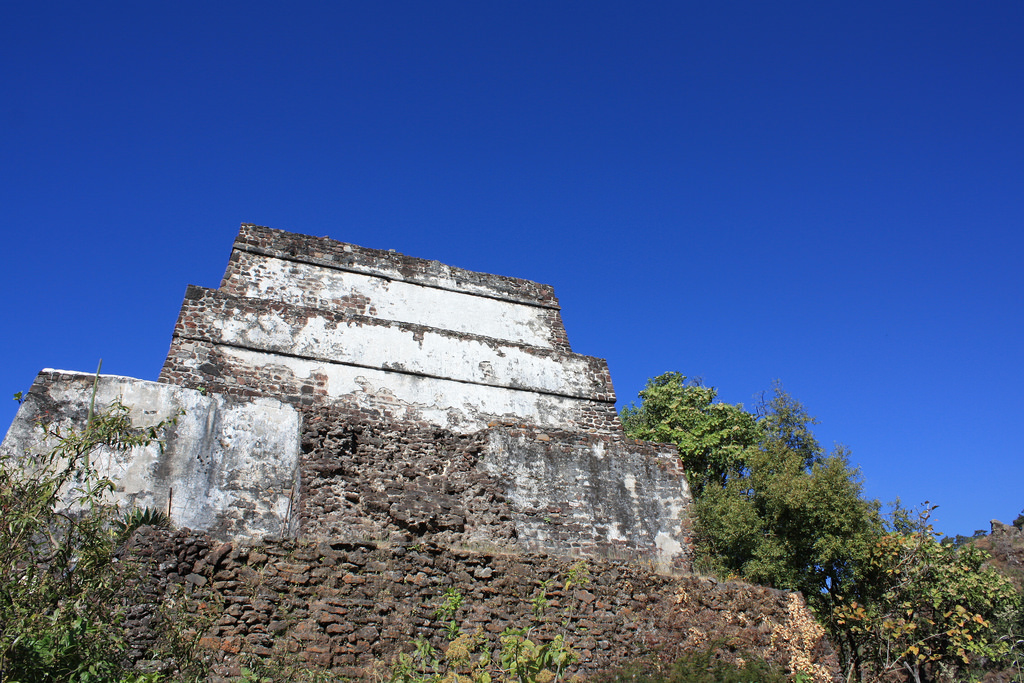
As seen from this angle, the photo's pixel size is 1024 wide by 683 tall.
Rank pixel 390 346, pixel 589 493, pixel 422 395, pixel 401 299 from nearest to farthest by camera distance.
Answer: pixel 589 493
pixel 422 395
pixel 390 346
pixel 401 299

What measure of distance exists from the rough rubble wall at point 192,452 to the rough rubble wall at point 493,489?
43cm

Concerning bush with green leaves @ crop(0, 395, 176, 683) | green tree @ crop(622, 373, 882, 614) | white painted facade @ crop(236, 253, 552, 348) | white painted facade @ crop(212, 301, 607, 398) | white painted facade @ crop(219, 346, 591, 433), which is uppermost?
white painted facade @ crop(236, 253, 552, 348)

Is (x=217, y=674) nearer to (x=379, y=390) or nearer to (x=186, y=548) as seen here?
(x=186, y=548)

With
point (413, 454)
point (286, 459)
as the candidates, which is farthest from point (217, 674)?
point (413, 454)

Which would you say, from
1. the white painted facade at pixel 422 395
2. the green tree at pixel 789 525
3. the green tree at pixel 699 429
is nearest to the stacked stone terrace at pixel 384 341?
the white painted facade at pixel 422 395

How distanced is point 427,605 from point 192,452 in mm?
3620

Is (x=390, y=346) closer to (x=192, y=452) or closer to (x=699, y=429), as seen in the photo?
(x=192, y=452)

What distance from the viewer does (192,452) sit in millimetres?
8719

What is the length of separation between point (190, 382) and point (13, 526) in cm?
500

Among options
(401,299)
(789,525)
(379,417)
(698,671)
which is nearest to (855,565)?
(789,525)

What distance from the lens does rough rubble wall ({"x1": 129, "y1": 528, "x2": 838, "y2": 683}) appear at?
6.94 m

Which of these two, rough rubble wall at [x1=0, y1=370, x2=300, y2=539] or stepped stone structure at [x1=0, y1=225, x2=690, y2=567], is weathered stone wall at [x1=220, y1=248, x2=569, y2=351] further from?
rough rubble wall at [x1=0, y1=370, x2=300, y2=539]

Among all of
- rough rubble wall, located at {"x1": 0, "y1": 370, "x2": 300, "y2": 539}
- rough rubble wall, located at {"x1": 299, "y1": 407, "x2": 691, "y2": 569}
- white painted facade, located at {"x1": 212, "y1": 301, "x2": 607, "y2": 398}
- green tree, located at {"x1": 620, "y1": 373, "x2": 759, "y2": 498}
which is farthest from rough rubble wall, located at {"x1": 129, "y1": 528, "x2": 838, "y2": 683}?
green tree, located at {"x1": 620, "y1": 373, "x2": 759, "y2": 498}

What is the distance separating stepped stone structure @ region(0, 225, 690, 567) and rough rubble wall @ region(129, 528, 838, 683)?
1.01m
